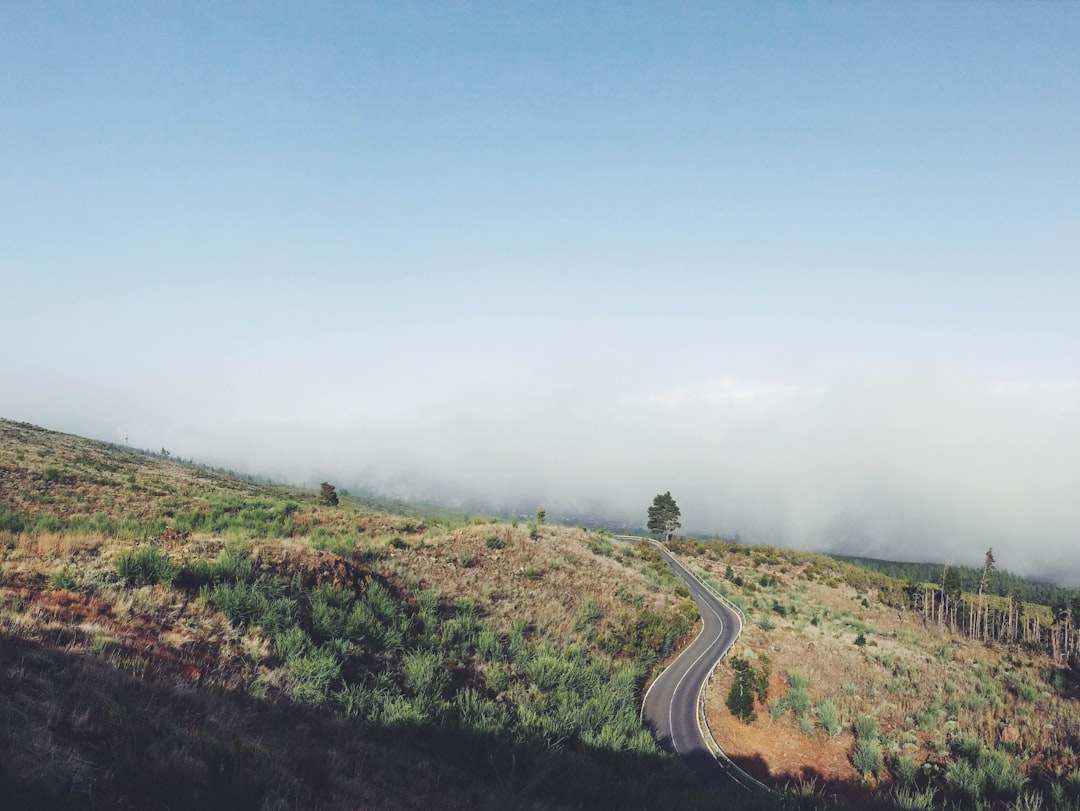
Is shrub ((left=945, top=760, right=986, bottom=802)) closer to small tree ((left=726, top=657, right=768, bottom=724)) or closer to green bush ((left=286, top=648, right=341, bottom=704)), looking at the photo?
small tree ((left=726, top=657, right=768, bottom=724))

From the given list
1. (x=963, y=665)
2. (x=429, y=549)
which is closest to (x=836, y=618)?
(x=963, y=665)

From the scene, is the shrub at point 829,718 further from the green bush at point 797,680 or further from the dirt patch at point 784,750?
the green bush at point 797,680

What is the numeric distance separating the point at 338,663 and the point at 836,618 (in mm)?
42856

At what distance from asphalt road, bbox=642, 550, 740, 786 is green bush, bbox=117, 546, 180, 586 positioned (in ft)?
60.5

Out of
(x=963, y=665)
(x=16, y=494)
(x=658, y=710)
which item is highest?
(x=16, y=494)

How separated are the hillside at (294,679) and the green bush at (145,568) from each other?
43mm

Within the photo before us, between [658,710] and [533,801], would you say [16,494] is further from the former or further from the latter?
[658,710]

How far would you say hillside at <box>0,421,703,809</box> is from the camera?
6.57 metres

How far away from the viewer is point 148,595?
11945mm

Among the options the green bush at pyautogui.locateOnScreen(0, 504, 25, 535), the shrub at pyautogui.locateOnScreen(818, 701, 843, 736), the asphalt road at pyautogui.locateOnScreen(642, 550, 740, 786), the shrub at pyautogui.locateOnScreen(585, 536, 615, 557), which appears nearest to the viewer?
the green bush at pyautogui.locateOnScreen(0, 504, 25, 535)

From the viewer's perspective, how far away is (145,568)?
13.1m

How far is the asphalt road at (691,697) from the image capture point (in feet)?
63.7

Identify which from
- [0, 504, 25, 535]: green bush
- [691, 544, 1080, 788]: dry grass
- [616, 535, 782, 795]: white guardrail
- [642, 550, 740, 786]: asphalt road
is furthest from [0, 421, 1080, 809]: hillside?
[642, 550, 740, 786]: asphalt road

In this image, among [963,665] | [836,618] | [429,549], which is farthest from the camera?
[836,618]
